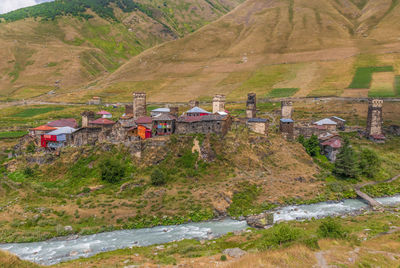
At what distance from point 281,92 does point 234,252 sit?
108 m

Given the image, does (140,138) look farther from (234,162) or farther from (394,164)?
(394,164)

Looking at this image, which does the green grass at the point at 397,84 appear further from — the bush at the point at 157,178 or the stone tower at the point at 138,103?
the bush at the point at 157,178

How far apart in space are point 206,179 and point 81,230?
19576 mm

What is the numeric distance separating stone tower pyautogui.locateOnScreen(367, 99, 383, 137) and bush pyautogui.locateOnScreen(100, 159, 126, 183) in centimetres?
6041

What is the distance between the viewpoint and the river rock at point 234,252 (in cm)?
2520

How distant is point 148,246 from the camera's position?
30.8 m

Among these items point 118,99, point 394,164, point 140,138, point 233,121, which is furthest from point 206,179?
point 118,99

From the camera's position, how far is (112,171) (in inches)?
1790

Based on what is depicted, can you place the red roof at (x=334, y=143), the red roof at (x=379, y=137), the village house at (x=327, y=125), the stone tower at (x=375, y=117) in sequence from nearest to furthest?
1. the red roof at (x=334, y=143)
2. the red roof at (x=379, y=137)
3. the stone tower at (x=375, y=117)
4. the village house at (x=327, y=125)

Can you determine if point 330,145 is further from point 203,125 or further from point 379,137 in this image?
point 203,125

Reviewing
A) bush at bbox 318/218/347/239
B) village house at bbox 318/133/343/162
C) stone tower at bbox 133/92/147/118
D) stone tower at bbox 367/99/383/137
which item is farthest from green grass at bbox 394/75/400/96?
bush at bbox 318/218/347/239

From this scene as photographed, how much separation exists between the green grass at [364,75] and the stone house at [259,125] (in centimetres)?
7873

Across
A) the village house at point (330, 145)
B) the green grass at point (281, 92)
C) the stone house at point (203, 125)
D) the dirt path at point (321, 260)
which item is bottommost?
the dirt path at point (321, 260)

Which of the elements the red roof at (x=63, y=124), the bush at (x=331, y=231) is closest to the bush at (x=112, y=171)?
the red roof at (x=63, y=124)
